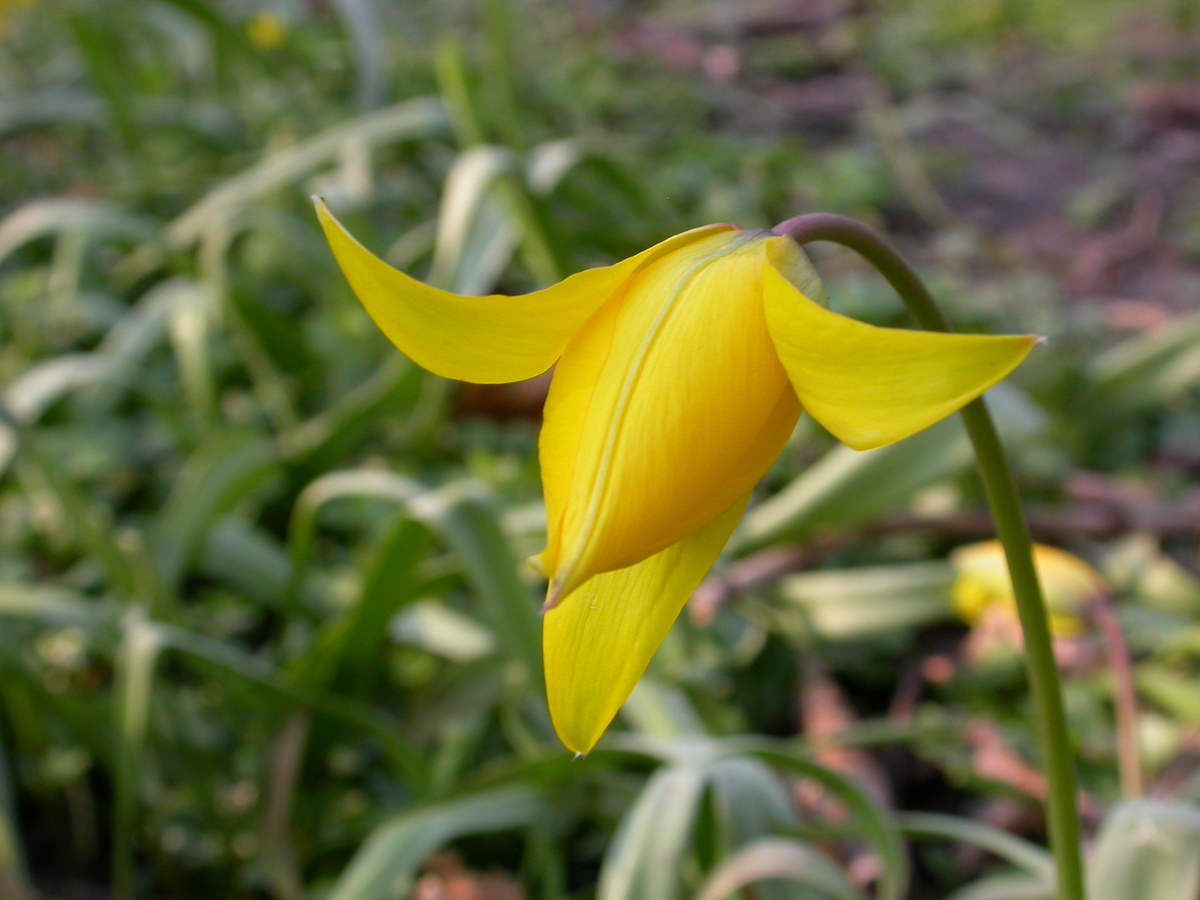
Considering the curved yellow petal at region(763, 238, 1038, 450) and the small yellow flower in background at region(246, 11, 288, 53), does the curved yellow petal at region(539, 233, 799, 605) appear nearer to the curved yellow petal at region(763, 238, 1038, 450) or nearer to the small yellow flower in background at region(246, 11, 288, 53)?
the curved yellow petal at region(763, 238, 1038, 450)

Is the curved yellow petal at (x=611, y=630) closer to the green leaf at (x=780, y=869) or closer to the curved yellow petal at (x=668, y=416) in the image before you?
the curved yellow petal at (x=668, y=416)

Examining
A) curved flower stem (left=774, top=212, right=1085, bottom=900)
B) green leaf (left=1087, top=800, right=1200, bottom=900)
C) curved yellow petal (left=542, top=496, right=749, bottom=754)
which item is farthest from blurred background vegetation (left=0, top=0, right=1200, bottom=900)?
curved yellow petal (left=542, top=496, right=749, bottom=754)

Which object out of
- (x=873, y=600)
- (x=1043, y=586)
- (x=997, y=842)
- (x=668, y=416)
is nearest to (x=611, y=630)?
(x=668, y=416)

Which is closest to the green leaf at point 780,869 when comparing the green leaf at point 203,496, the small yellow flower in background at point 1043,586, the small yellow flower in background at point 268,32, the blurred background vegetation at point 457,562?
the blurred background vegetation at point 457,562

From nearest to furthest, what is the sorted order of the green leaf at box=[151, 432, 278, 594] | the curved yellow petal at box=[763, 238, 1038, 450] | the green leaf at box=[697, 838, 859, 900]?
the curved yellow petal at box=[763, 238, 1038, 450], the green leaf at box=[697, 838, 859, 900], the green leaf at box=[151, 432, 278, 594]

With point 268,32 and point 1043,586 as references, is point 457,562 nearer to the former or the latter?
point 1043,586

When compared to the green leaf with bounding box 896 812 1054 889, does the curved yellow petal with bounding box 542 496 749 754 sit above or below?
above
